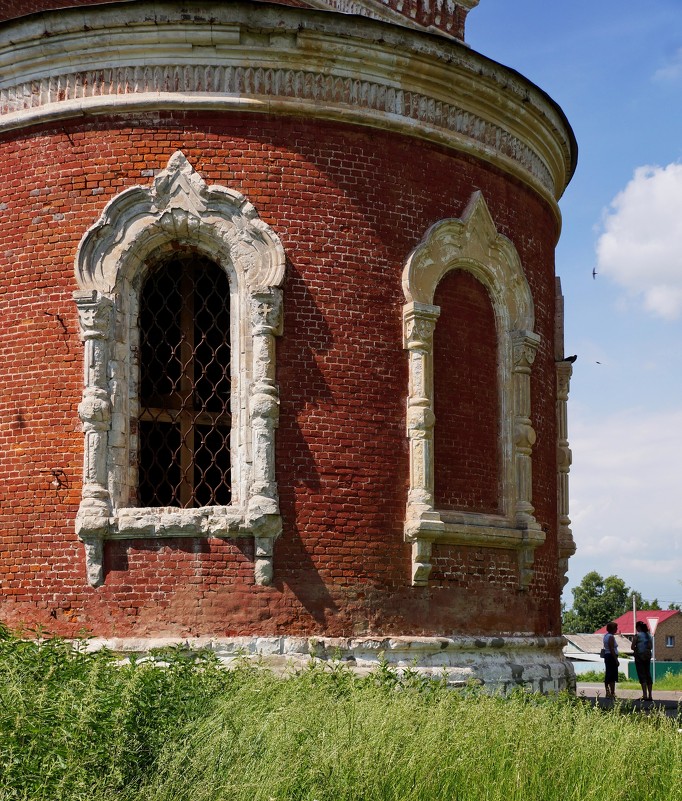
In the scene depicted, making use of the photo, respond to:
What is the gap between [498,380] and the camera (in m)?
13.6

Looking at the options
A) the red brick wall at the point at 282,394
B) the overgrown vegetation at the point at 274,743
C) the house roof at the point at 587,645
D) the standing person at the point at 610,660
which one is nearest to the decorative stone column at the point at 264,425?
the red brick wall at the point at 282,394

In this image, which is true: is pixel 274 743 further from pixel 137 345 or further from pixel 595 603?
pixel 595 603

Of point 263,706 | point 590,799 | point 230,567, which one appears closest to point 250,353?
point 230,567

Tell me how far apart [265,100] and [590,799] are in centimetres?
732

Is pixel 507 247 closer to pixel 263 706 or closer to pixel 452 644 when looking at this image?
pixel 452 644

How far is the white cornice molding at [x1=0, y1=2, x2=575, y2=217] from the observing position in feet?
39.6

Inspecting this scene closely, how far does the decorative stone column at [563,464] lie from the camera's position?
51.7 ft

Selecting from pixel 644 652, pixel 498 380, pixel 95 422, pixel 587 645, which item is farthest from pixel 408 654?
pixel 587 645

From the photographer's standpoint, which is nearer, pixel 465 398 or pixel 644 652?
pixel 465 398

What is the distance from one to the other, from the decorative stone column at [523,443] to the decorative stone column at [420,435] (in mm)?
1475

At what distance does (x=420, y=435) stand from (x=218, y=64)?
416 centimetres

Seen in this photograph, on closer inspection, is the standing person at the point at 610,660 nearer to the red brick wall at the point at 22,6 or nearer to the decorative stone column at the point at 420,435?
the decorative stone column at the point at 420,435

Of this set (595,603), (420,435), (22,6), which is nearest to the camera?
(420,435)

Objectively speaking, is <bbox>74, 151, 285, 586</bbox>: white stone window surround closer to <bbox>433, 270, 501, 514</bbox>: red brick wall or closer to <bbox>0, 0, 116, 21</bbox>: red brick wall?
<bbox>433, 270, 501, 514</bbox>: red brick wall
